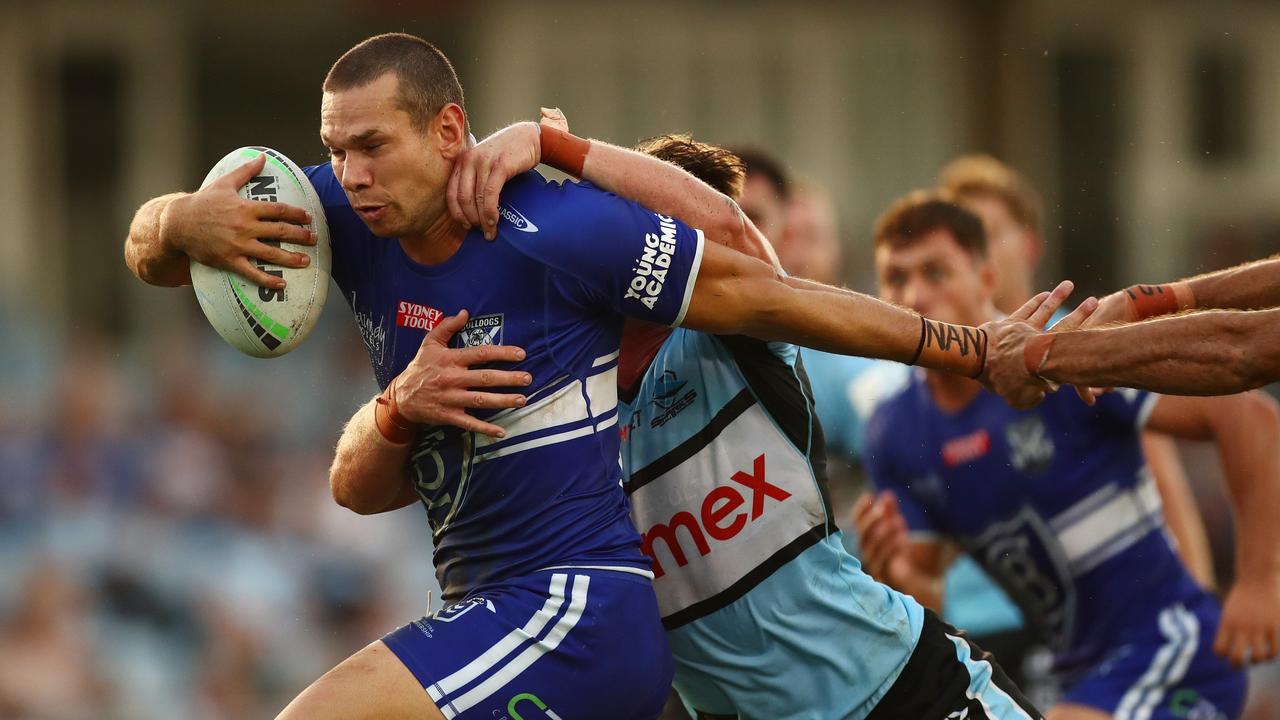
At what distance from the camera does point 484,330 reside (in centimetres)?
427

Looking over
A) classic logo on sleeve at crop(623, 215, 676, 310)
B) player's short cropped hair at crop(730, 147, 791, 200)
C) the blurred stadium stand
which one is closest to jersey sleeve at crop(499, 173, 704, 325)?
classic logo on sleeve at crop(623, 215, 676, 310)

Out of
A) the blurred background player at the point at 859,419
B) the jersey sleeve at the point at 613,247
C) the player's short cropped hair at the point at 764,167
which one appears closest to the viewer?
the jersey sleeve at the point at 613,247

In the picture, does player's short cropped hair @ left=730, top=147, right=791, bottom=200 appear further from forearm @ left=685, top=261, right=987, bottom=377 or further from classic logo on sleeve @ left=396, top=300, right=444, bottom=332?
classic logo on sleeve @ left=396, top=300, right=444, bottom=332

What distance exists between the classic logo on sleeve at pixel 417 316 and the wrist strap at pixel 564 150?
0.53m

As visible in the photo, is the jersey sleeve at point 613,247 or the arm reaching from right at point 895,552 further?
the arm reaching from right at point 895,552

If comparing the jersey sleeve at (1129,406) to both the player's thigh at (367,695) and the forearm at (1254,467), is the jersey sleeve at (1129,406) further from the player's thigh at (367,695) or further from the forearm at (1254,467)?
the player's thigh at (367,695)

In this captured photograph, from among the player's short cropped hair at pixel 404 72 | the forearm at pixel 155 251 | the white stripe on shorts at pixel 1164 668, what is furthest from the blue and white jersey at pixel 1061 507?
the forearm at pixel 155 251

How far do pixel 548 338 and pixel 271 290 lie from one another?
29.2 inches

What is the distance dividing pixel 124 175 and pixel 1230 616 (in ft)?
35.0

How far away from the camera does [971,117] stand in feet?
51.5

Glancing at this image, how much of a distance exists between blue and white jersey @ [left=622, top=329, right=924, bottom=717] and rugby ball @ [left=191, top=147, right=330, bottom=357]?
0.98 m

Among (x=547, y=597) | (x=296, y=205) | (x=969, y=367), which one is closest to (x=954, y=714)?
(x=969, y=367)

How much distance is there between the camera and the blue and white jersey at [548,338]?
423 centimetres

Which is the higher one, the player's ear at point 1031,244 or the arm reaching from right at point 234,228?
the arm reaching from right at point 234,228
